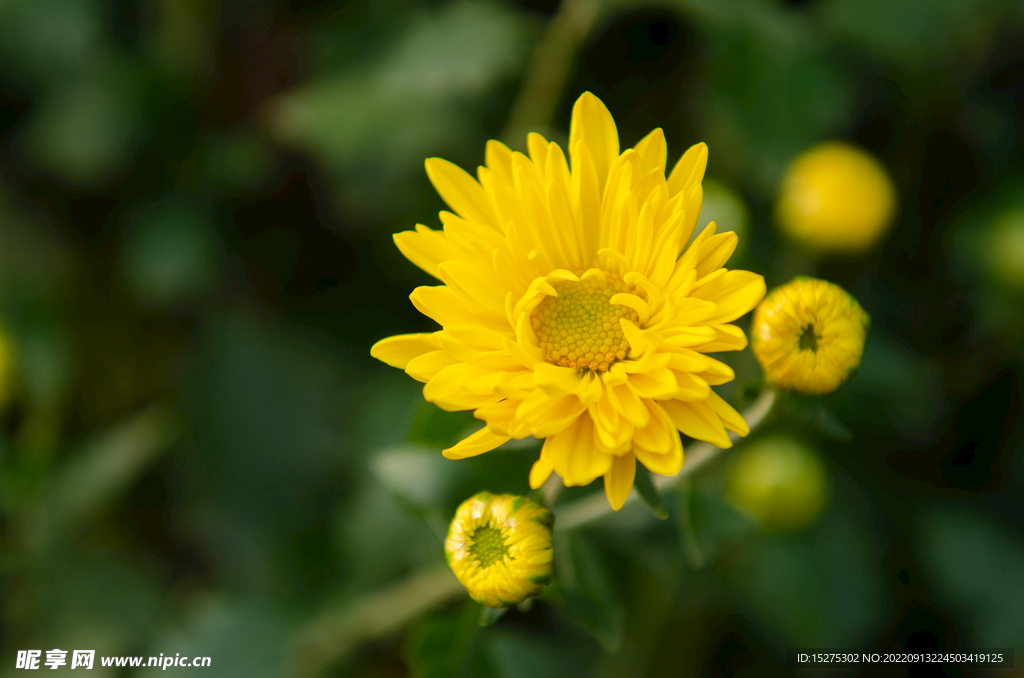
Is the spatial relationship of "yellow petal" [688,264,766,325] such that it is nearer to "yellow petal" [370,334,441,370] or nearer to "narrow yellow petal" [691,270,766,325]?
"narrow yellow petal" [691,270,766,325]

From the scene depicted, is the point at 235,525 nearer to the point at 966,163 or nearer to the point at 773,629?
the point at 773,629

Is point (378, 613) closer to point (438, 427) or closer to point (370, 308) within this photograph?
point (438, 427)

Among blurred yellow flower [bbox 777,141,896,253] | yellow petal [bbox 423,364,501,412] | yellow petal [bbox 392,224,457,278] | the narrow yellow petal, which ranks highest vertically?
blurred yellow flower [bbox 777,141,896,253]

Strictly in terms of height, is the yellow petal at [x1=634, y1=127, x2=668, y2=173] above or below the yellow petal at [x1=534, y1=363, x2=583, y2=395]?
above

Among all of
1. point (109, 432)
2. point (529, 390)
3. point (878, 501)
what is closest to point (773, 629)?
point (878, 501)

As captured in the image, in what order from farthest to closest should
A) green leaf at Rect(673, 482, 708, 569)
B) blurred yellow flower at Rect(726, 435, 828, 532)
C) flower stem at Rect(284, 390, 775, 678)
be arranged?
1. blurred yellow flower at Rect(726, 435, 828, 532)
2. flower stem at Rect(284, 390, 775, 678)
3. green leaf at Rect(673, 482, 708, 569)

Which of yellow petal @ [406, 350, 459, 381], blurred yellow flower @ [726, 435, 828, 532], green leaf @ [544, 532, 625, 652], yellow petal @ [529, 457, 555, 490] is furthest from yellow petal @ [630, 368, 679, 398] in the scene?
blurred yellow flower @ [726, 435, 828, 532]

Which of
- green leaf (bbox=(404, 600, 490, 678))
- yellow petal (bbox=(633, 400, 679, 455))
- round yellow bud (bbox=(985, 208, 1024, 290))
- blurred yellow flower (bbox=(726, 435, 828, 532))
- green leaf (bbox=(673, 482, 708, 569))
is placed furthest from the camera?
round yellow bud (bbox=(985, 208, 1024, 290))
